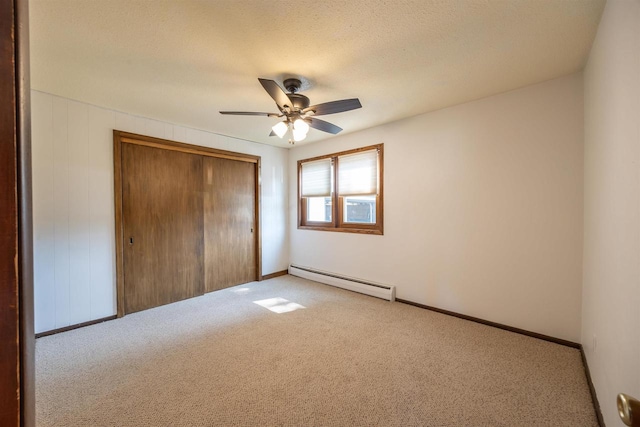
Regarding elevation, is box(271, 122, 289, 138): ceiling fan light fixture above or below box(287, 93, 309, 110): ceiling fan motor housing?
below

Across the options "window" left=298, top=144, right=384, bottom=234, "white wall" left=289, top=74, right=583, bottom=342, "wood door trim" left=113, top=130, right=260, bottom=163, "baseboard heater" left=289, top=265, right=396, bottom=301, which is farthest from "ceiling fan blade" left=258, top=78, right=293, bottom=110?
"baseboard heater" left=289, top=265, right=396, bottom=301

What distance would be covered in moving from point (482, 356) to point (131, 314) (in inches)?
153

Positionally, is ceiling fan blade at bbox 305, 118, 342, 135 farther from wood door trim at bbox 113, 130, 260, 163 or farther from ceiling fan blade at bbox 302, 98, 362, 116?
wood door trim at bbox 113, 130, 260, 163

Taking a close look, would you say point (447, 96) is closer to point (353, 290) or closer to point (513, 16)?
point (513, 16)

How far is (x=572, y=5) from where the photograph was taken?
5.49ft

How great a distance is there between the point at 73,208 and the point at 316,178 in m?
3.28

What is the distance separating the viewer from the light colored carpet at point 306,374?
5.80 ft

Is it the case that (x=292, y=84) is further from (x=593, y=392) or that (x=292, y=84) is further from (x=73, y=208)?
(x=593, y=392)

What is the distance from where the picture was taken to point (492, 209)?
2.95m

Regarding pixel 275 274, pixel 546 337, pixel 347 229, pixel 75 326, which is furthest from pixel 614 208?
pixel 75 326

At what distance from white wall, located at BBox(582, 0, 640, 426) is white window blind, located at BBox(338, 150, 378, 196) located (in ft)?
7.59

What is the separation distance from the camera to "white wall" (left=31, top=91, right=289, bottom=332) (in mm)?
2805

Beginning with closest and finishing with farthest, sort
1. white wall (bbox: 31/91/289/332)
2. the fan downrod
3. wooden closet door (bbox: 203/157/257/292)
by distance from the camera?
the fan downrod
white wall (bbox: 31/91/289/332)
wooden closet door (bbox: 203/157/257/292)

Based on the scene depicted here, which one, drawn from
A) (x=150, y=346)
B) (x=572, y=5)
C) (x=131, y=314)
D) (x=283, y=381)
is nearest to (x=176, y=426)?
(x=283, y=381)
